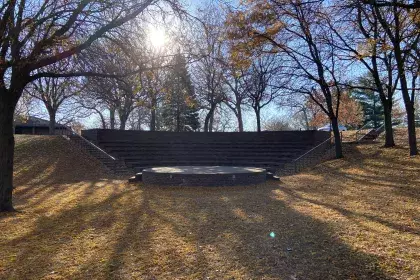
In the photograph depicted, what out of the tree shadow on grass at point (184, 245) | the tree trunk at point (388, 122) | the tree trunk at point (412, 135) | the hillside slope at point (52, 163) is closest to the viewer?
the tree shadow on grass at point (184, 245)

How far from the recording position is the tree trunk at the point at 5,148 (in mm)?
7574

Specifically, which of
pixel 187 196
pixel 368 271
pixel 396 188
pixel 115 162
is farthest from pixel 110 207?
pixel 115 162

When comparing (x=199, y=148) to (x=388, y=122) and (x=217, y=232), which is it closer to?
(x=388, y=122)

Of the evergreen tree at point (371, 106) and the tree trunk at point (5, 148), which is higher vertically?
the evergreen tree at point (371, 106)

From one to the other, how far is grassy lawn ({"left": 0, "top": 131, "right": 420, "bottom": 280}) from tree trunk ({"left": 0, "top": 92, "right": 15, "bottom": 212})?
19.0 inches

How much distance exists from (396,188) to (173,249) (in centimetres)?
821

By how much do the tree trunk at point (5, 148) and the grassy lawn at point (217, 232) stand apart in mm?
483

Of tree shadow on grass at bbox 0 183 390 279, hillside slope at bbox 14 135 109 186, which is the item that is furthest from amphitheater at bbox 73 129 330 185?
tree shadow on grass at bbox 0 183 390 279

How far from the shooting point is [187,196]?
31.3ft

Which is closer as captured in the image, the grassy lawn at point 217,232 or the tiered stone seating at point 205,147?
the grassy lawn at point 217,232

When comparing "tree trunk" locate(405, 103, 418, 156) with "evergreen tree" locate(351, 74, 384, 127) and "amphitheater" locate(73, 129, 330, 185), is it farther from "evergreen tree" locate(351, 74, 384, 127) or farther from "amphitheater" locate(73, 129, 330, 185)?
"evergreen tree" locate(351, 74, 384, 127)

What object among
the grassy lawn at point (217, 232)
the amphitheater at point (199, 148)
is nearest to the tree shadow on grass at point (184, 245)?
the grassy lawn at point (217, 232)

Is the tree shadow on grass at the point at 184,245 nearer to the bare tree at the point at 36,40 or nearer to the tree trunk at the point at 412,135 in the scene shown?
the bare tree at the point at 36,40

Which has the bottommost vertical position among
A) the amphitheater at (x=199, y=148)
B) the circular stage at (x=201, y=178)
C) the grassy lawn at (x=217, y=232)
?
the grassy lawn at (x=217, y=232)
